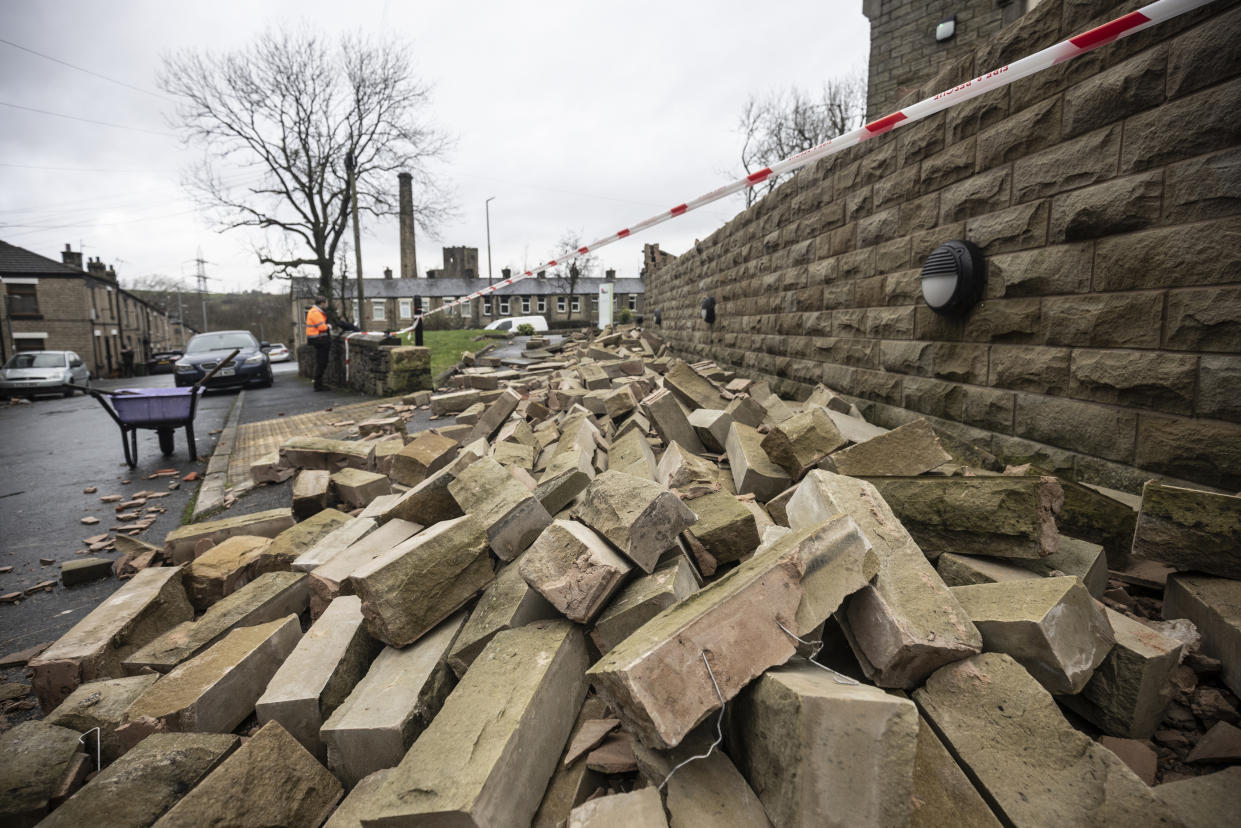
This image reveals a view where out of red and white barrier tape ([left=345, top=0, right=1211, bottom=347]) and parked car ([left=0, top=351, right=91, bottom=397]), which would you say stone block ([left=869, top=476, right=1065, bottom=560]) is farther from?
parked car ([left=0, top=351, right=91, bottom=397])

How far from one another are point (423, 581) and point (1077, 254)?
3.34 m

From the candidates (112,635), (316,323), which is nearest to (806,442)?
(112,635)

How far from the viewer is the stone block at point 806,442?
2.88 metres

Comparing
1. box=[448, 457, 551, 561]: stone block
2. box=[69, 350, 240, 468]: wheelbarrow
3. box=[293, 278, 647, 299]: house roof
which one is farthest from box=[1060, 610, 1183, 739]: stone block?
box=[293, 278, 647, 299]: house roof

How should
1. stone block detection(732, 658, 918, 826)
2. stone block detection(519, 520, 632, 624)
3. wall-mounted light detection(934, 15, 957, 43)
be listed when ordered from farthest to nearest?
wall-mounted light detection(934, 15, 957, 43) → stone block detection(519, 520, 632, 624) → stone block detection(732, 658, 918, 826)

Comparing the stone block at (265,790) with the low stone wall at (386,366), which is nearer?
the stone block at (265,790)

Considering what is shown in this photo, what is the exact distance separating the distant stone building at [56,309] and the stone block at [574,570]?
43.0 m

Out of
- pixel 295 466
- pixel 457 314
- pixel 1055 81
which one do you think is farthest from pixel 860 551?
pixel 457 314

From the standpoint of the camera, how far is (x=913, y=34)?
479 inches

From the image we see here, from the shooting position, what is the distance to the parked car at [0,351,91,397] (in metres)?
18.1

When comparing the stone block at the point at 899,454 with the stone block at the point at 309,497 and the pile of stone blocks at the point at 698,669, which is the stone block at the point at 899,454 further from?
the stone block at the point at 309,497

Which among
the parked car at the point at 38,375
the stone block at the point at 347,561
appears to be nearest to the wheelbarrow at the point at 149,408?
the stone block at the point at 347,561

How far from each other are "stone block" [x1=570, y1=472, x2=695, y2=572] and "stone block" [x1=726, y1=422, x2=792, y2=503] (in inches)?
42.6

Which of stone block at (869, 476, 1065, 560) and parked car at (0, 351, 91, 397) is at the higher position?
stone block at (869, 476, 1065, 560)
